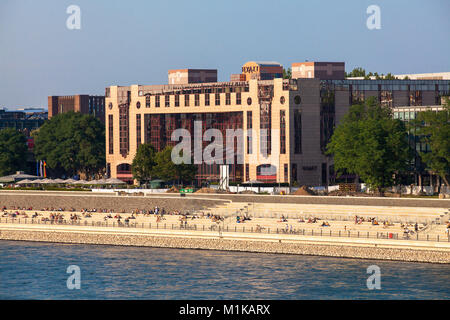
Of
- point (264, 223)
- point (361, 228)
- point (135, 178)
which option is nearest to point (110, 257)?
point (264, 223)

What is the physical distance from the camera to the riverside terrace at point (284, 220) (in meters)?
112

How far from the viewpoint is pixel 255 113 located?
174 meters

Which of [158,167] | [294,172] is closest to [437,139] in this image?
[294,172]

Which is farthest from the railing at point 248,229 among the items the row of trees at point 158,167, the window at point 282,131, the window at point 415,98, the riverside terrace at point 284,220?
the window at point 415,98

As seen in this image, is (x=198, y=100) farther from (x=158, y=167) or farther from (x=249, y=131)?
(x=158, y=167)

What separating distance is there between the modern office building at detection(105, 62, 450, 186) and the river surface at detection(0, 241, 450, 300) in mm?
57181

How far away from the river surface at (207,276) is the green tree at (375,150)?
1293 inches

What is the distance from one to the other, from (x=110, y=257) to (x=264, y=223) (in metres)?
20.6

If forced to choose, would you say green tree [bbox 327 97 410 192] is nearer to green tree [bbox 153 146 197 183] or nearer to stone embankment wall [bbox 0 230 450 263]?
stone embankment wall [bbox 0 230 450 263]

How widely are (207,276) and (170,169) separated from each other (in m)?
69.3

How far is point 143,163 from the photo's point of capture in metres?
172

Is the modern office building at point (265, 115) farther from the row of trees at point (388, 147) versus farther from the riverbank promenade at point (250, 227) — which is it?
the riverbank promenade at point (250, 227)
